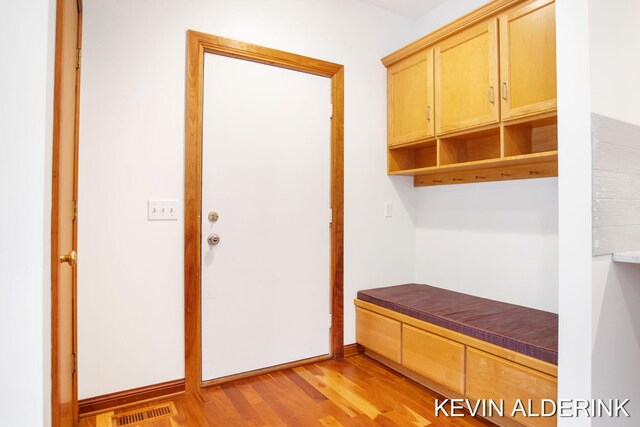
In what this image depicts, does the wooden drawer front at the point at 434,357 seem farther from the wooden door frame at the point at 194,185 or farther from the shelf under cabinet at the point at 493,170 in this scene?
the wooden door frame at the point at 194,185

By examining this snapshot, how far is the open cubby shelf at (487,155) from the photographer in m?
2.18

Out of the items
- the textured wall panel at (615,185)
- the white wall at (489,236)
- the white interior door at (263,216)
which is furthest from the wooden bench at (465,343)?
the textured wall panel at (615,185)

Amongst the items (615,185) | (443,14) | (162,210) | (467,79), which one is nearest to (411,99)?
(467,79)

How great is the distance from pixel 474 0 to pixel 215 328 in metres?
2.85

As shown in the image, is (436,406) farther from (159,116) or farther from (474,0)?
(474,0)

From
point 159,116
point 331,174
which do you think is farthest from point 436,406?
point 159,116

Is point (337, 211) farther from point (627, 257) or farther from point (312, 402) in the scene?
point (627, 257)

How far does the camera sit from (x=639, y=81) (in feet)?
5.33

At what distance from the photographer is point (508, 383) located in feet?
5.88

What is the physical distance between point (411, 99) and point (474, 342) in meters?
1.73

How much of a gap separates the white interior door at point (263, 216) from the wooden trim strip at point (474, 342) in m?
0.50

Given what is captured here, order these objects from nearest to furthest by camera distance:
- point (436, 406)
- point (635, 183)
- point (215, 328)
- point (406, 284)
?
point (635, 183) < point (436, 406) < point (215, 328) < point (406, 284)

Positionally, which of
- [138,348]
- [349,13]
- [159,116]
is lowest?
[138,348]

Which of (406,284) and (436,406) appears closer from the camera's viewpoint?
(436,406)
